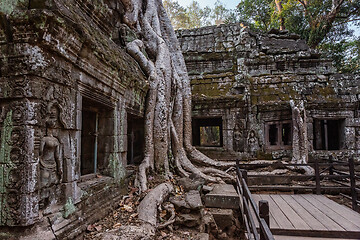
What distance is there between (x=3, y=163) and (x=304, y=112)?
7712 millimetres

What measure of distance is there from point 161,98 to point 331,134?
26.1 ft

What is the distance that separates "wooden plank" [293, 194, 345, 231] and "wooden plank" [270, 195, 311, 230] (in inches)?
10.5

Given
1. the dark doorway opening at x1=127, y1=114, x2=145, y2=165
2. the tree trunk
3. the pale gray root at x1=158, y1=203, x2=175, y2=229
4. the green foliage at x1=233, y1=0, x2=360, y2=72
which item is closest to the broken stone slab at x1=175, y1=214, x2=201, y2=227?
the pale gray root at x1=158, y1=203, x2=175, y2=229

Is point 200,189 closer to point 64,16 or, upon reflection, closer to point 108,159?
point 108,159

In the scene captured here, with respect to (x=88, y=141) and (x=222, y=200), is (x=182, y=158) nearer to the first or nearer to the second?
(x=222, y=200)

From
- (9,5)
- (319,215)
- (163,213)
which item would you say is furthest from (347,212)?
(9,5)

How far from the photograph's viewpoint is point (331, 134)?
895 centimetres

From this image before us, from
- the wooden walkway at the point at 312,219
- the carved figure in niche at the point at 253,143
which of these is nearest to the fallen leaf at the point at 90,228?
the wooden walkway at the point at 312,219

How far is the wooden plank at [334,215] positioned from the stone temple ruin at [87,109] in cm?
326

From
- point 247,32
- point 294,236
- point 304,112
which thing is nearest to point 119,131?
point 294,236

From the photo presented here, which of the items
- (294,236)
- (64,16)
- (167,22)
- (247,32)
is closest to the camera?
(64,16)

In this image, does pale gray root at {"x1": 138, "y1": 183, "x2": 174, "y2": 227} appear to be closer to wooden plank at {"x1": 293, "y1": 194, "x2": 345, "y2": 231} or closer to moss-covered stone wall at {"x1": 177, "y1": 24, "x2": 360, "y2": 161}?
wooden plank at {"x1": 293, "y1": 194, "x2": 345, "y2": 231}

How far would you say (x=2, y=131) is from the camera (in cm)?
192

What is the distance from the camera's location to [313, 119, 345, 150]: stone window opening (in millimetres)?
7719
